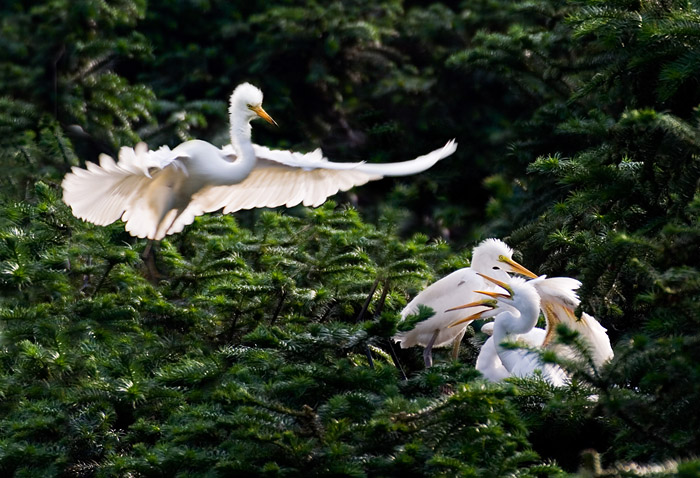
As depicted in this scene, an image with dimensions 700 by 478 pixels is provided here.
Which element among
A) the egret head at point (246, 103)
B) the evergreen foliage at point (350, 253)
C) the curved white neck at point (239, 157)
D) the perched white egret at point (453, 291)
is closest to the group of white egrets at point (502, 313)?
the perched white egret at point (453, 291)

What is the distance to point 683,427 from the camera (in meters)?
3.31

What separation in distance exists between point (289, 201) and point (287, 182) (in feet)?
0.38

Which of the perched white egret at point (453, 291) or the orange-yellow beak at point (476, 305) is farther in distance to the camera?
the perched white egret at point (453, 291)

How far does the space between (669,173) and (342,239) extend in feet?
5.50

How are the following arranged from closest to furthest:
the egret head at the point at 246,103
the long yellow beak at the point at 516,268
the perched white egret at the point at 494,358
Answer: the perched white egret at the point at 494,358, the long yellow beak at the point at 516,268, the egret head at the point at 246,103

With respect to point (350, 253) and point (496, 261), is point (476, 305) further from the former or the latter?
point (350, 253)

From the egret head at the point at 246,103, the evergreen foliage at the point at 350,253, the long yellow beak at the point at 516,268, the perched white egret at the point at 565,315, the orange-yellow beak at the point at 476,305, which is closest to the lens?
the evergreen foliage at the point at 350,253

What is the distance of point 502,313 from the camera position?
503 centimetres

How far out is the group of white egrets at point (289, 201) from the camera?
4980 millimetres

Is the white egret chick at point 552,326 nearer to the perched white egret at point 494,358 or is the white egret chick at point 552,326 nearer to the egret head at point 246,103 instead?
the perched white egret at point 494,358

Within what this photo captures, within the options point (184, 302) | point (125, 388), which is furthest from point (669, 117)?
point (184, 302)

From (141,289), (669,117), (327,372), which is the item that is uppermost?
(669,117)

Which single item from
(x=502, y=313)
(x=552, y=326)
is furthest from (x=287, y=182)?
(x=552, y=326)

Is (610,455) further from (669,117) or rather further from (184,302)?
(184,302)
